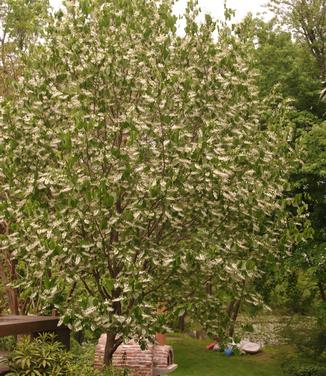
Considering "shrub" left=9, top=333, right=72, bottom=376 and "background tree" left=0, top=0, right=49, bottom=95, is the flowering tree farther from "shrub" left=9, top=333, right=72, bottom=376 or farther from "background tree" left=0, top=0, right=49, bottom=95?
"background tree" left=0, top=0, right=49, bottom=95

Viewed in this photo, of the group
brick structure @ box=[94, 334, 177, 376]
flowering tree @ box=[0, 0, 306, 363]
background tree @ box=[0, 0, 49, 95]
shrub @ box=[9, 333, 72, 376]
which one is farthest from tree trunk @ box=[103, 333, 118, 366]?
background tree @ box=[0, 0, 49, 95]

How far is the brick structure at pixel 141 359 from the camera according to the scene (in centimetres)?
1658

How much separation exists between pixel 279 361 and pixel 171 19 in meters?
18.6

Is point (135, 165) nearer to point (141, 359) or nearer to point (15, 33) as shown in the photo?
point (141, 359)

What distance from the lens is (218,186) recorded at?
1222cm

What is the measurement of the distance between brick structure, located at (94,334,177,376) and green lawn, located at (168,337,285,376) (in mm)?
6239

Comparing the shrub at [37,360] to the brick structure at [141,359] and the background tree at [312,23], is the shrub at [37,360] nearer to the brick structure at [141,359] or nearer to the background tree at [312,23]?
the brick structure at [141,359]

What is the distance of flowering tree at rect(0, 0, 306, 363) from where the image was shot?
37.7 ft

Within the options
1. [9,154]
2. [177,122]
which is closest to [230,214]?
[177,122]

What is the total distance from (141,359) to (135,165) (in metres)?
7.19

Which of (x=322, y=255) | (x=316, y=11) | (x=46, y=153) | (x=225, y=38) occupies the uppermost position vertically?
(x=316, y=11)

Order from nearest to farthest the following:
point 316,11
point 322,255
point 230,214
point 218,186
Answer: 1. point 218,186
2. point 230,214
3. point 322,255
4. point 316,11

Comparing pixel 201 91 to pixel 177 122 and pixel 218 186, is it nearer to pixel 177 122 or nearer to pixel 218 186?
pixel 177 122

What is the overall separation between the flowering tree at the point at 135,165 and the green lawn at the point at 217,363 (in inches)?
434
